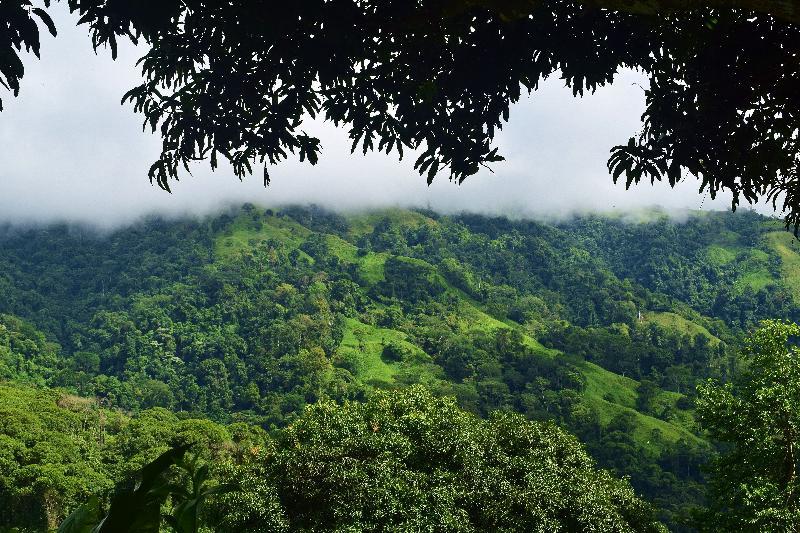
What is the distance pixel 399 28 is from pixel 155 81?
108 inches

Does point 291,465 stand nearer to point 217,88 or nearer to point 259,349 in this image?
point 217,88

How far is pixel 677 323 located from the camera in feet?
579

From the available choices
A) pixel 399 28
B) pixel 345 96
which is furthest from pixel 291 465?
pixel 399 28

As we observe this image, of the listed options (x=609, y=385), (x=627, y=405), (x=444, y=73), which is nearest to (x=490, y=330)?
(x=609, y=385)

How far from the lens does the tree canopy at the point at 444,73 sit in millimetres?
5547

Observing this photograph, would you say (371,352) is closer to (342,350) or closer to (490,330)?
(342,350)

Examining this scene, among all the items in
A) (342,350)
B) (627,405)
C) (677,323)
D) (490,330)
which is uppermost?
(677,323)

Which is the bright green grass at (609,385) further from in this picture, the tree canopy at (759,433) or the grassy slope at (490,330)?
the tree canopy at (759,433)

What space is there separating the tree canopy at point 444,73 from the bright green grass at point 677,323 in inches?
6633

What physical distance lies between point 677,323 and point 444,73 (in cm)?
18203

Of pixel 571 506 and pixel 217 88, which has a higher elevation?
pixel 217 88

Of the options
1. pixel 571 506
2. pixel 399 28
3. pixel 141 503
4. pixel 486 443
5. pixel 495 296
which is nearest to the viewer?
pixel 141 503

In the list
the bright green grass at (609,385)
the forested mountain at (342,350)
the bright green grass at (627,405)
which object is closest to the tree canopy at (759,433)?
the forested mountain at (342,350)

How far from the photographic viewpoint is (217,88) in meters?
6.61
